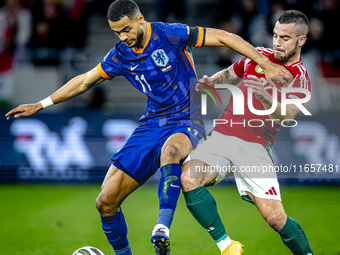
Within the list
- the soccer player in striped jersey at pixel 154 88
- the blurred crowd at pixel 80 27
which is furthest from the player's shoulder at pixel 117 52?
the blurred crowd at pixel 80 27

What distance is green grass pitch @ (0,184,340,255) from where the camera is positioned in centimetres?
477

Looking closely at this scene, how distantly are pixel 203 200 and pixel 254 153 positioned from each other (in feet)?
2.09

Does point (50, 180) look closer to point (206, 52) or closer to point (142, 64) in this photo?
point (206, 52)

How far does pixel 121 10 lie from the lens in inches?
144

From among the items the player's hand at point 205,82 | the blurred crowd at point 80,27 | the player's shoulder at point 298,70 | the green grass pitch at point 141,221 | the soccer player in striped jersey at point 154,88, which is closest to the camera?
the soccer player in striped jersey at point 154,88

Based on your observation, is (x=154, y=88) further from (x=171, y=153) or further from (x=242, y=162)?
(x=242, y=162)

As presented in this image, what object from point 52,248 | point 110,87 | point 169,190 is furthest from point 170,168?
point 110,87

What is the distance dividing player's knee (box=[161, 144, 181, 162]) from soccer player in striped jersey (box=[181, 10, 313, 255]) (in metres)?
0.17

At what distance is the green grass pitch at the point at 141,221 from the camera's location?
4770 millimetres

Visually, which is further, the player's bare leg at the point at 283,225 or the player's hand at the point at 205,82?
the player's hand at the point at 205,82

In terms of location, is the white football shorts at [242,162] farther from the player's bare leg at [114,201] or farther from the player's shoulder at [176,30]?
the player's shoulder at [176,30]

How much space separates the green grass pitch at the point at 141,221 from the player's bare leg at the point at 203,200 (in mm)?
821

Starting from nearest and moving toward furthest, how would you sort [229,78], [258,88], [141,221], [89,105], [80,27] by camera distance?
[258,88]
[229,78]
[141,221]
[89,105]
[80,27]

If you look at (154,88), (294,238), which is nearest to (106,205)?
(154,88)
